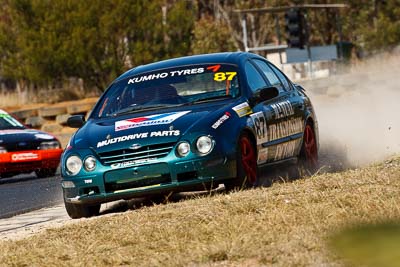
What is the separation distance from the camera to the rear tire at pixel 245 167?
892cm

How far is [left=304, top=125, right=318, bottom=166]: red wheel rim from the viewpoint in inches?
430

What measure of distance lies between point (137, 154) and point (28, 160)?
8.09m

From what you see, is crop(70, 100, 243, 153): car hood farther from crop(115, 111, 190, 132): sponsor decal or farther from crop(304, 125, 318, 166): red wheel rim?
crop(304, 125, 318, 166): red wheel rim

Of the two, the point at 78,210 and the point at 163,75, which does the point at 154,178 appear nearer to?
the point at 78,210

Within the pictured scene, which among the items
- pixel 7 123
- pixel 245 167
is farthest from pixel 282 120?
pixel 7 123

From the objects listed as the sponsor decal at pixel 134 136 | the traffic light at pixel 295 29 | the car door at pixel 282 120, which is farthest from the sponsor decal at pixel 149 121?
the traffic light at pixel 295 29

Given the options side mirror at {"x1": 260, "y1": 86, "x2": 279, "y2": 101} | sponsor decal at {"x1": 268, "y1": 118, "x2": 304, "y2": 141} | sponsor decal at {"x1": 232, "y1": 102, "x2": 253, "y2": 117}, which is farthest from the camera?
sponsor decal at {"x1": 268, "y1": 118, "x2": 304, "y2": 141}

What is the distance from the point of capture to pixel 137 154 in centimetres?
876

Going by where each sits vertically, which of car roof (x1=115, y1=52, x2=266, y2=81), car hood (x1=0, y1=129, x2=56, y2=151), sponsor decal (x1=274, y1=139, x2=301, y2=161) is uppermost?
car roof (x1=115, y1=52, x2=266, y2=81)

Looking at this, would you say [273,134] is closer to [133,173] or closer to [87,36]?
[133,173]

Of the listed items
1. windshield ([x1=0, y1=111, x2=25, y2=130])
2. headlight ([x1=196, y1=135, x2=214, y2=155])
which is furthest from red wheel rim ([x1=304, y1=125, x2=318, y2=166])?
windshield ([x1=0, y1=111, x2=25, y2=130])

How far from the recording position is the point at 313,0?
51.7 metres

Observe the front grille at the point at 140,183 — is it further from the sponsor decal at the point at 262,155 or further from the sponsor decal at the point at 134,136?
the sponsor decal at the point at 262,155

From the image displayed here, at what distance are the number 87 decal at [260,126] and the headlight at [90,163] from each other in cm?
147
